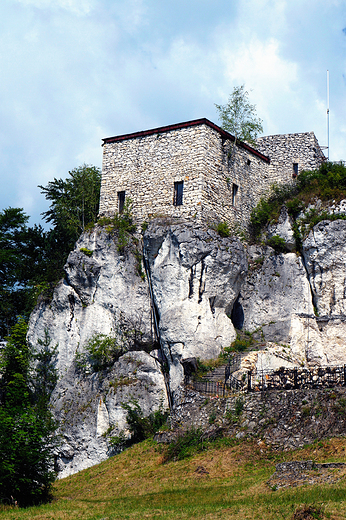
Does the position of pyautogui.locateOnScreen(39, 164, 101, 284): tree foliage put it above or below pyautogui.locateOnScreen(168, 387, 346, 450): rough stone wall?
above

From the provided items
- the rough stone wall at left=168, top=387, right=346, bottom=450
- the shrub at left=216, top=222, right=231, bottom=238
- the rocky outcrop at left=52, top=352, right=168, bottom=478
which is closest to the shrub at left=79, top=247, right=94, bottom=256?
the rocky outcrop at left=52, top=352, right=168, bottom=478

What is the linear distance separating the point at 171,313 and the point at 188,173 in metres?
7.59

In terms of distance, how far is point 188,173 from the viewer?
30.8 meters

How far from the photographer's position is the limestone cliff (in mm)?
27000

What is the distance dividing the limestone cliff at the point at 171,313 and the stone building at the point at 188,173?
1912 millimetres

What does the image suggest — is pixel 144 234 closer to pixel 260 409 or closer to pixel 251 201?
→ pixel 251 201

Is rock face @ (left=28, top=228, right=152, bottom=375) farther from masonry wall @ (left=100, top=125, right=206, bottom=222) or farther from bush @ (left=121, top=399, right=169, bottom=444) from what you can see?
bush @ (left=121, top=399, right=169, bottom=444)

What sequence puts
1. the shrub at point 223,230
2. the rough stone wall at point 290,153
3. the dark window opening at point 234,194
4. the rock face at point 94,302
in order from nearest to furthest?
the shrub at point 223,230 → the rock face at point 94,302 → the dark window opening at point 234,194 → the rough stone wall at point 290,153

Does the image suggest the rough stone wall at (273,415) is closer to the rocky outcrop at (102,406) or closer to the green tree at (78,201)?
the rocky outcrop at (102,406)

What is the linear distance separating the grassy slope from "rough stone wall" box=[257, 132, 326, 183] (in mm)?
18386

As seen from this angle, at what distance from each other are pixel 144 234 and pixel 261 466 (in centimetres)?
1394

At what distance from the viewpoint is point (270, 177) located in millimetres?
35062

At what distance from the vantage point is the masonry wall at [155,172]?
30469 mm

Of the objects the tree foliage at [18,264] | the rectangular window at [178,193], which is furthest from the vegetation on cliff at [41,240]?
the rectangular window at [178,193]
